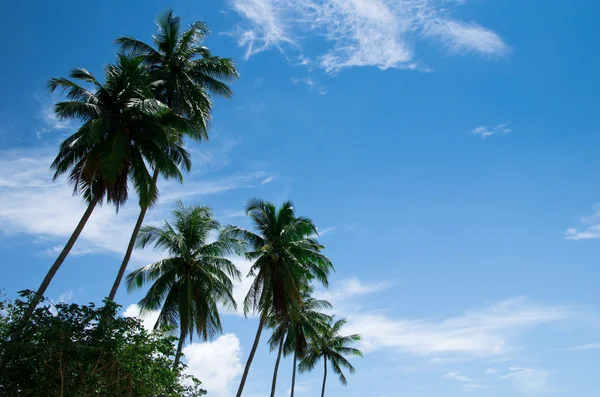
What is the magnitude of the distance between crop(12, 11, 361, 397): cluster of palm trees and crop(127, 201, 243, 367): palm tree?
0.05 metres

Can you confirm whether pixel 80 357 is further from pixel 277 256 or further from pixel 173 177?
pixel 277 256

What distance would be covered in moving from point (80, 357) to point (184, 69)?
1266 cm

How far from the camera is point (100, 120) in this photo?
58.5 feet

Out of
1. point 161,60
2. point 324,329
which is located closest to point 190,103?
point 161,60

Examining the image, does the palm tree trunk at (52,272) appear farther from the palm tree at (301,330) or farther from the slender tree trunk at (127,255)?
the palm tree at (301,330)

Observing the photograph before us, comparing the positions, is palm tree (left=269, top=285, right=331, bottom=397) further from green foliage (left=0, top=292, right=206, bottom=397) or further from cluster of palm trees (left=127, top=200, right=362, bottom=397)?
green foliage (left=0, top=292, right=206, bottom=397)

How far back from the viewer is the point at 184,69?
2283cm

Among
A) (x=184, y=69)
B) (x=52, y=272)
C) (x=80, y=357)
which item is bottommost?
(x=80, y=357)

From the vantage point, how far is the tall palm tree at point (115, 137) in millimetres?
18000

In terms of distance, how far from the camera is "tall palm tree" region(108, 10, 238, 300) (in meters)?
22.2

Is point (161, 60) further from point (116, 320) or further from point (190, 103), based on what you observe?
point (116, 320)

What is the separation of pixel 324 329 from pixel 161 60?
1883 centimetres

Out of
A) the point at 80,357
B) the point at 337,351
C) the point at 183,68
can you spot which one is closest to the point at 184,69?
the point at 183,68

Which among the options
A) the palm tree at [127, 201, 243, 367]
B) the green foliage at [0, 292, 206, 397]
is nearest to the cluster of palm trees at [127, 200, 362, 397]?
the palm tree at [127, 201, 243, 367]
